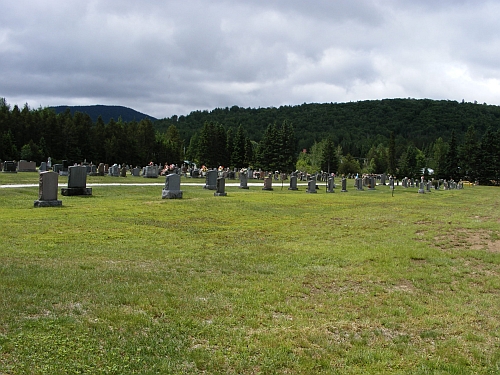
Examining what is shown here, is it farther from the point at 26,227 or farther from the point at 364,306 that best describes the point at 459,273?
the point at 26,227

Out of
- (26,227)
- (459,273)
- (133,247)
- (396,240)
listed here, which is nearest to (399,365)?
(459,273)

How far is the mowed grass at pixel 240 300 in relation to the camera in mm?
4480

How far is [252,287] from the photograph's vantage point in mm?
6992

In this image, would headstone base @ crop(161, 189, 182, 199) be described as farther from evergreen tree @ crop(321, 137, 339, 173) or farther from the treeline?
evergreen tree @ crop(321, 137, 339, 173)

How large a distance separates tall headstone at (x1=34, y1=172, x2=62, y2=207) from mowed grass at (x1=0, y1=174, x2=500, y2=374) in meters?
2.73

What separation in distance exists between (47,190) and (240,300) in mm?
11731

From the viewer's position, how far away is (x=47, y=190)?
15.6m

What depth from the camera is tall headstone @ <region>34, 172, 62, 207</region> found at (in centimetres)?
1547

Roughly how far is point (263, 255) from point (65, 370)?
5869mm

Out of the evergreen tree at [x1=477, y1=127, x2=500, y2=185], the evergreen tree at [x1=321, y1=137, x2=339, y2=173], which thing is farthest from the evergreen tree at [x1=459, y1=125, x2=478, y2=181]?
the evergreen tree at [x1=321, y1=137, x2=339, y2=173]

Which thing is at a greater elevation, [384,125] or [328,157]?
[384,125]

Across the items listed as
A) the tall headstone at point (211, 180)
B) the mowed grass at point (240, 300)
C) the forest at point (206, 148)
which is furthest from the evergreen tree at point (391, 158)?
the mowed grass at point (240, 300)

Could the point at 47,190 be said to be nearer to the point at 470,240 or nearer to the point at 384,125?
the point at 470,240

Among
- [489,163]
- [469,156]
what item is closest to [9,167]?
[469,156]
